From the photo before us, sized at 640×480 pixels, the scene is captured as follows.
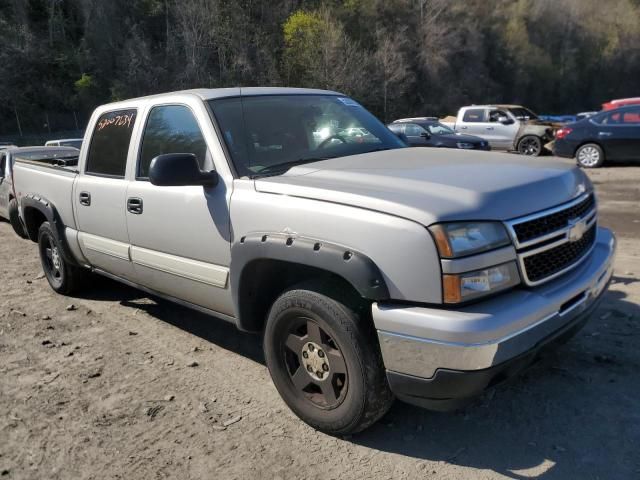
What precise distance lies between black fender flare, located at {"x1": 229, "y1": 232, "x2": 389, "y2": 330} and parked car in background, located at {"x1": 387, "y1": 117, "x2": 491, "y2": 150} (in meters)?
13.0

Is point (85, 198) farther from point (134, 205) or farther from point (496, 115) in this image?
point (496, 115)

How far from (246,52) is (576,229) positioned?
164 feet

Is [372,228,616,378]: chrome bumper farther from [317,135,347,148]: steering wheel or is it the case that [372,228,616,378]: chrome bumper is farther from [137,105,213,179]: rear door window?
[137,105,213,179]: rear door window

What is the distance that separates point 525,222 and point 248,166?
163 cm

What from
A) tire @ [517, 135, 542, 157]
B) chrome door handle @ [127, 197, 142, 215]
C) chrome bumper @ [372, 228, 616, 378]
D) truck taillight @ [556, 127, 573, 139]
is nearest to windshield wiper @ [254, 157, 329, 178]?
chrome door handle @ [127, 197, 142, 215]

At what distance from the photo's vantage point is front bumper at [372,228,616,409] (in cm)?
231

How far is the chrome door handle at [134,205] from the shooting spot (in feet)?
12.7

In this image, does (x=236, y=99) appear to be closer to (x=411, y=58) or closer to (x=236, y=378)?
(x=236, y=378)

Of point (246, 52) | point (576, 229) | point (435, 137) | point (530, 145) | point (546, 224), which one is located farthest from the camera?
point (246, 52)

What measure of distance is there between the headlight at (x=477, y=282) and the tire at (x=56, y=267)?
404 centimetres

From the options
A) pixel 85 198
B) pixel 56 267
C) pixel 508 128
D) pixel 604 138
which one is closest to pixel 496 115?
pixel 508 128

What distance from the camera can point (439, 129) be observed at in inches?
712

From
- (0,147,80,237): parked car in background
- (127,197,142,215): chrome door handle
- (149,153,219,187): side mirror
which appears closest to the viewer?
(149,153,219,187): side mirror

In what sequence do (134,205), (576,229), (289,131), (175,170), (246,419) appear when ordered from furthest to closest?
(134,205) < (289,131) < (246,419) < (175,170) < (576,229)
